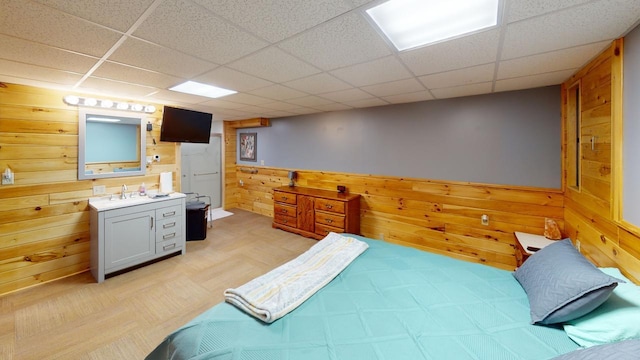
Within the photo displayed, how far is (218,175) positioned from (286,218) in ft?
8.70

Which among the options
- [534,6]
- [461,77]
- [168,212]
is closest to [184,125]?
[168,212]

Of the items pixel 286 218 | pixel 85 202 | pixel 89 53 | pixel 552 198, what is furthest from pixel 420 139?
pixel 85 202

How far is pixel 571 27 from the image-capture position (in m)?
1.48

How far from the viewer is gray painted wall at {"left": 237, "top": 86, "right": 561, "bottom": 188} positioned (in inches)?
113

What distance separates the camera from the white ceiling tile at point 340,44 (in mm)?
1462

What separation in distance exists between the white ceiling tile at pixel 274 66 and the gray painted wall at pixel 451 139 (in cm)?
205

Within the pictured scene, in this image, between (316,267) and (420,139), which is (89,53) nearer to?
(316,267)

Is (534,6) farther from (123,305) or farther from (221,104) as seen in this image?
(123,305)

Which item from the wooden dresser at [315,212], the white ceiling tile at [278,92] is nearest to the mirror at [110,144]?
the white ceiling tile at [278,92]

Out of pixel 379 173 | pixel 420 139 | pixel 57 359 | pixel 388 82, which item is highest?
pixel 388 82

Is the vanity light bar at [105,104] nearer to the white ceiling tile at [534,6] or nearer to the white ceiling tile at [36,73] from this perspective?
the white ceiling tile at [36,73]

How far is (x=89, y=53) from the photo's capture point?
1852 millimetres

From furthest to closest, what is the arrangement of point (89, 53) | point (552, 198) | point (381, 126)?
point (381, 126) < point (552, 198) < point (89, 53)

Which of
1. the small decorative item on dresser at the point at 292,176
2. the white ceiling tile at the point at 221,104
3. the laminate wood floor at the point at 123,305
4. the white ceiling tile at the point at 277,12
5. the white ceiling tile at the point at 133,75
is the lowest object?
the laminate wood floor at the point at 123,305
